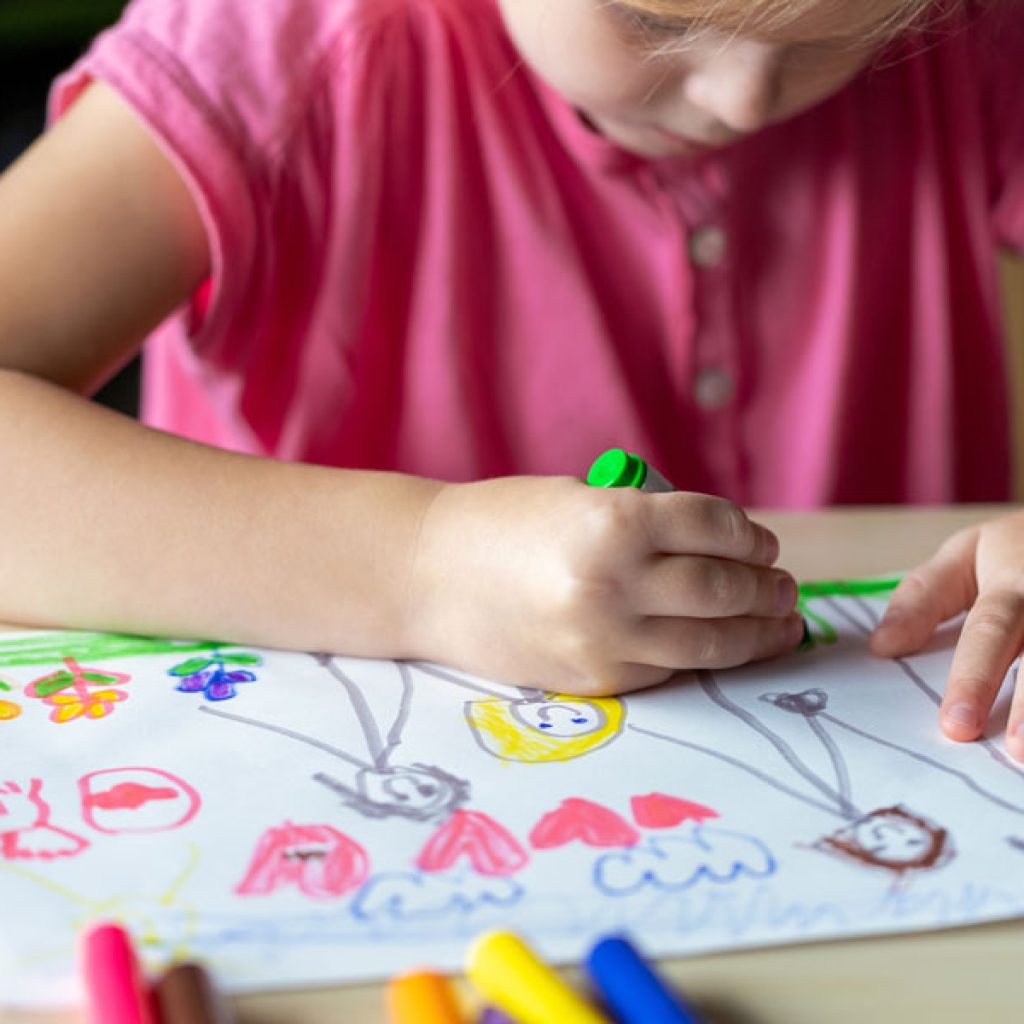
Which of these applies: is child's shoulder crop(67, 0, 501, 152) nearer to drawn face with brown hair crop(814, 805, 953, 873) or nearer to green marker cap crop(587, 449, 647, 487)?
green marker cap crop(587, 449, 647, 487)

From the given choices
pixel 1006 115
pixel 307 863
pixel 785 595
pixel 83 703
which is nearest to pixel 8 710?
pixel 83 703

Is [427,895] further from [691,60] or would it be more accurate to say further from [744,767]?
[691,60]

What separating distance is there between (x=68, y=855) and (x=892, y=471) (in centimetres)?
55

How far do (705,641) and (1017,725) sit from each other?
0.30 ft

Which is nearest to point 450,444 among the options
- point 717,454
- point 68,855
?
point 717,454

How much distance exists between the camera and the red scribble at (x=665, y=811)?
341 mm

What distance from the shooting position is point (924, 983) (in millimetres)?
290

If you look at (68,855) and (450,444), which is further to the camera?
(450,444)

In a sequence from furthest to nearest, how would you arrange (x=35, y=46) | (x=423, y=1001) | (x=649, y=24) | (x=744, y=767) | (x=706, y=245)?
(x=35, y=46) → (x=706, y=245) → (x=649, y=24) → (x=744, y=767) → (x=423, y=1001)

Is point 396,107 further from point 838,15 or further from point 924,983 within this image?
point 924,983

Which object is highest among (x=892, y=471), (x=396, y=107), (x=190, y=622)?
(x=396, y=107)

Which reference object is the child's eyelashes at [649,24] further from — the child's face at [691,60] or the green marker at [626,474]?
the green marker at [626,474]

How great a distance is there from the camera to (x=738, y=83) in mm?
494

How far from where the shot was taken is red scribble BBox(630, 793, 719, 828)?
0.34 m
